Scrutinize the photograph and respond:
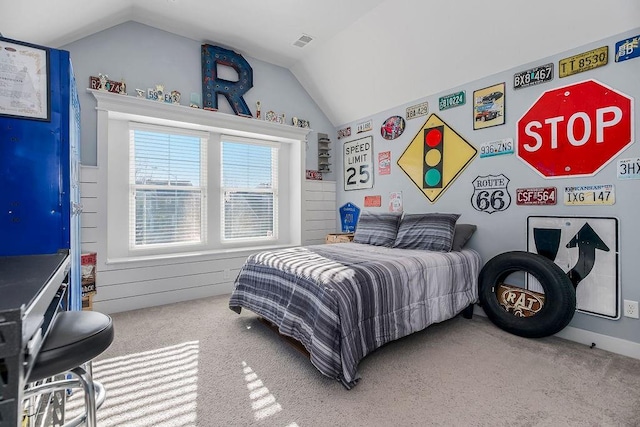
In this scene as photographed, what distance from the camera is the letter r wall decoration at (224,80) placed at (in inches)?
144

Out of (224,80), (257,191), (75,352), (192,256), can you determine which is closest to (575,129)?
(75,352)

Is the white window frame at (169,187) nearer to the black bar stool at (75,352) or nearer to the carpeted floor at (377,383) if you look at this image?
the carpeted floor at (377,383)

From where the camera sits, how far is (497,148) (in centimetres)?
298

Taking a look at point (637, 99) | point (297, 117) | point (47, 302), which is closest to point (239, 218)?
point (297, 117)

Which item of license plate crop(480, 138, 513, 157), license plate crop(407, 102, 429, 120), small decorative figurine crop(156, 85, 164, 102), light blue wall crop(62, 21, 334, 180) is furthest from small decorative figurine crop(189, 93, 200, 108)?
license plate crop(480, 138, 513, 157)

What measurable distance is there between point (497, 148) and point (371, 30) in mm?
1876

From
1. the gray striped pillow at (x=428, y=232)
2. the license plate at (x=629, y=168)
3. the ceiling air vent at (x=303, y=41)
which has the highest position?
the ceiling air vent at (x=303, y=41)

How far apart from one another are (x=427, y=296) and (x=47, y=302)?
2364 millimetres

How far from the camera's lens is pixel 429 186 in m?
3.59

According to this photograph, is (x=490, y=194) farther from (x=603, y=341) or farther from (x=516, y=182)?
(x=603, y=341)

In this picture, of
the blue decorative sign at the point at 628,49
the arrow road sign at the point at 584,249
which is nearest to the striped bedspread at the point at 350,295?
the arrow road sign at the point at 584,249

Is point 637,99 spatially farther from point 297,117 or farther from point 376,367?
point 297,117

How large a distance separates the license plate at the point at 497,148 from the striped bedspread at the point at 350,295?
101 cm

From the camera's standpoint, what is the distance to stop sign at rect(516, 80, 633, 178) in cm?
230
